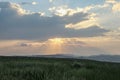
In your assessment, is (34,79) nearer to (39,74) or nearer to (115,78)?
(39,74)

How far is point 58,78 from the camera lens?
65.6ft

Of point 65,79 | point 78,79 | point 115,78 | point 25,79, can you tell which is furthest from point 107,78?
point 25,79

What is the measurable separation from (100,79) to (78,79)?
2132 mm

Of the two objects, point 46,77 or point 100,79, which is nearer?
point 46,77

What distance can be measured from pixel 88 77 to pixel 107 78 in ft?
4.84

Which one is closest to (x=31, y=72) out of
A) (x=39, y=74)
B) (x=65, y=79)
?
(x=39, y=74)

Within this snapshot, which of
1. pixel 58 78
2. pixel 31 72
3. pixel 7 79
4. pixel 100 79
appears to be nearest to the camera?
pixel 7 79

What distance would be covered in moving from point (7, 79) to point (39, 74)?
374cm

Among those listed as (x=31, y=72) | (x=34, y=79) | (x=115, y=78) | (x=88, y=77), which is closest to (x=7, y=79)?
(x=34, y=79)

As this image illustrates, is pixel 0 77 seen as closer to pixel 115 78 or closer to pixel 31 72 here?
pixel 31 72

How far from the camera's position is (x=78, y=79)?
20.3m

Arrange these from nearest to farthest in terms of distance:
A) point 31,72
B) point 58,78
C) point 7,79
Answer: point 7,79 < point 58,78 < point 31,72

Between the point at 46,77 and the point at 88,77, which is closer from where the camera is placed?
the point at 46,77

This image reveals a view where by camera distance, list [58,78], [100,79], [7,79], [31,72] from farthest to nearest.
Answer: [31,72] → [100,79] → [58,78] → [7,79]
